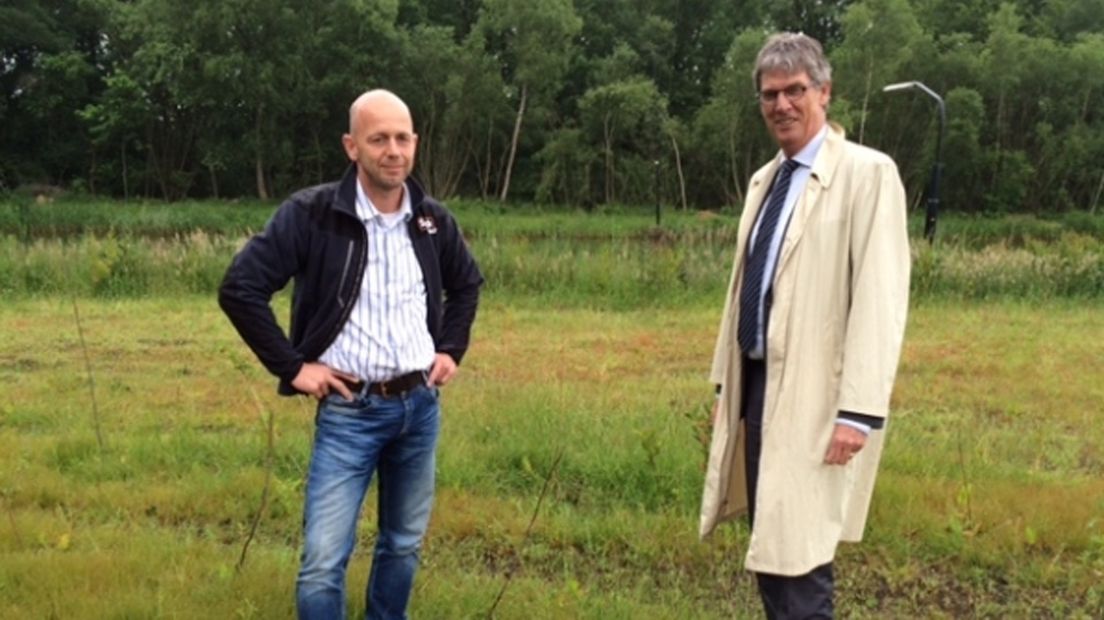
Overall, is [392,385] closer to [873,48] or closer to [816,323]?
[816,323]

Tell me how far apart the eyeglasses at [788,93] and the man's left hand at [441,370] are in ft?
3.99

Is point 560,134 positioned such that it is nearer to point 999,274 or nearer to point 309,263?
point 999,274

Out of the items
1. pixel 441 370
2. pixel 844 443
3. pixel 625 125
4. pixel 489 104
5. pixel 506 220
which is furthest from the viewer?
pixel 625 125

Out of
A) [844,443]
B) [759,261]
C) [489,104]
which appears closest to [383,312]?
[759,261]

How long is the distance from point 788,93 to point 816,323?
0.62 m

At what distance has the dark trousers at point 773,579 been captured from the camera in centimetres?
274

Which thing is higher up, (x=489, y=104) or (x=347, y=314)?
(x=489, y=104)

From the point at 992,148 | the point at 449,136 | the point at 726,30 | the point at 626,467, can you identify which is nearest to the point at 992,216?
the point at 992,148

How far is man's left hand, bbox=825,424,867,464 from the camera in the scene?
2.57 metres

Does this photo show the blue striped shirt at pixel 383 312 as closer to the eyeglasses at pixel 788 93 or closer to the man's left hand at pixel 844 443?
the eyeglasses at pixel 788 93

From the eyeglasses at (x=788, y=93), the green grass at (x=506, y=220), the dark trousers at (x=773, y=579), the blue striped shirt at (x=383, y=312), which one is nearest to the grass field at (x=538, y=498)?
the dark trousers at (x=773, y=579)

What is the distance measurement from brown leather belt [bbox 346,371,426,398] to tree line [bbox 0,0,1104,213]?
3890 centimetres

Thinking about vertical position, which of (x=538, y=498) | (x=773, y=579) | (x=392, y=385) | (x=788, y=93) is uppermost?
(x=788, y=93)

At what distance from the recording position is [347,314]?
2824 millimetres
